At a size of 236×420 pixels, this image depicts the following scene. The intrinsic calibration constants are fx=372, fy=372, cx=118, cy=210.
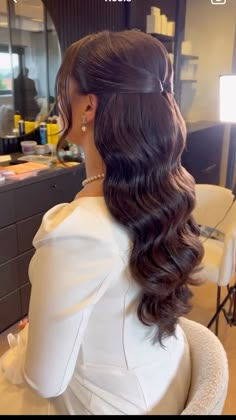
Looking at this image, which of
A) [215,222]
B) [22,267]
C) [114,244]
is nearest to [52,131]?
[22,267]

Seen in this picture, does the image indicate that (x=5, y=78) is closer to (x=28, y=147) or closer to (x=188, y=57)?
(x=28, y=147)

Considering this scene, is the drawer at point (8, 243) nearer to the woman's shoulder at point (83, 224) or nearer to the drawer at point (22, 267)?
the drawer at point (22, 267)

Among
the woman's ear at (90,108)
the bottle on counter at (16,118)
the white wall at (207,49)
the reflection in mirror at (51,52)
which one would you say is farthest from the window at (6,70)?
the white wall at (207,49)

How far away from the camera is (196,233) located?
781 millimetres

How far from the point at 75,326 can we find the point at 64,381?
0.36 feet

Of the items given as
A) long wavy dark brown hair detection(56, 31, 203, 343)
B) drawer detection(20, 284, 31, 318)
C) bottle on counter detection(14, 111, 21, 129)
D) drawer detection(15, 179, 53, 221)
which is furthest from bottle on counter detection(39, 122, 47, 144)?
long wavy dark brown hair detection(56, 31, 203, 343)

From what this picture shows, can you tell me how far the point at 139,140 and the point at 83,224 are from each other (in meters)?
0.17

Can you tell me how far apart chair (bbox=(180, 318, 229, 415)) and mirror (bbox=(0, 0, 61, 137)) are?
1723 millimetres

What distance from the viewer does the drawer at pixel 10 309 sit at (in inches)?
71.2

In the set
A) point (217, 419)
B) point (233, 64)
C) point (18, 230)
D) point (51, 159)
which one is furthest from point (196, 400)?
point (233, 64)

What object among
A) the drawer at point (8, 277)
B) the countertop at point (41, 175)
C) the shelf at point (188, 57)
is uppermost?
the shelf at point (188, 57)

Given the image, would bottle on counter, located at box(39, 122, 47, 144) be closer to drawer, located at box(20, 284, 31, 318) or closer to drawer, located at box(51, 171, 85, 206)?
drawer, located at box(51, 171, 85, 206)

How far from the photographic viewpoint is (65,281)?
0.56 metres

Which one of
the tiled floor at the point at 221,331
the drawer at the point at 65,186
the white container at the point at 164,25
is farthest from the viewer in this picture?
the white container at the point at 164,25
